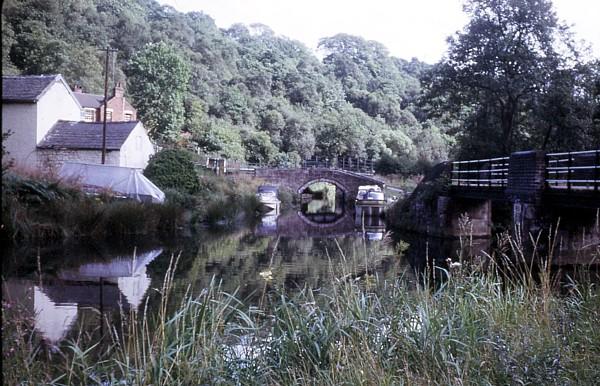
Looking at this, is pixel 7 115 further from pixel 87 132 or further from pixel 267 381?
pixel 267 381

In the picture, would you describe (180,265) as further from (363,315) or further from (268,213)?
(268,213)

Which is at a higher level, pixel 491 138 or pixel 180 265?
pixel 491 138

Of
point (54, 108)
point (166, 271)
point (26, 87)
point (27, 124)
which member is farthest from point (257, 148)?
point (166, 271)

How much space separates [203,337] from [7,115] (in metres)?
30.3

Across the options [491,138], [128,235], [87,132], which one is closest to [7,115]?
[87,132]

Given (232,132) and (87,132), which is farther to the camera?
(232,132)

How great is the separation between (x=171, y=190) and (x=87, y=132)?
873cm

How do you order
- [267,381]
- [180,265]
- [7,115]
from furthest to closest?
[7,115] → [180,265] → [267,381]

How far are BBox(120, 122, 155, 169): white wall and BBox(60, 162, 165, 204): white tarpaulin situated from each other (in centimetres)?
625

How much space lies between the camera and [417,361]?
13.9 feet

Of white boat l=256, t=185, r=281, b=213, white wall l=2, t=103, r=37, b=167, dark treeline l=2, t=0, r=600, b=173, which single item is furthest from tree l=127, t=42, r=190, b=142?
white wall l=2, t=103, r=37, b=167

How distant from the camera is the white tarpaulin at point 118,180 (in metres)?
23.5

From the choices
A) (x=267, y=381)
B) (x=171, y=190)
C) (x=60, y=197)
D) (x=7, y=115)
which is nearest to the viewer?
(x=267, y=381)

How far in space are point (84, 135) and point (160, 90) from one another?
21355mm
